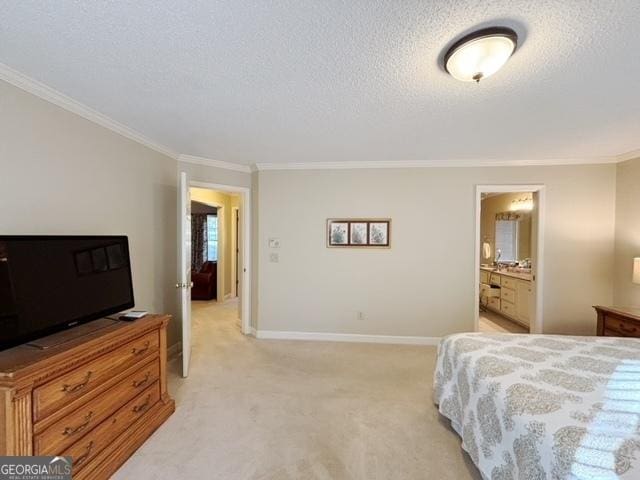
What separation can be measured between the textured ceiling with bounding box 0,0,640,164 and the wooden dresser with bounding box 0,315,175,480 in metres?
1.57

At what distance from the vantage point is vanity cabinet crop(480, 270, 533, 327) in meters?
4.31

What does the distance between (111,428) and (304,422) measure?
4.11ft

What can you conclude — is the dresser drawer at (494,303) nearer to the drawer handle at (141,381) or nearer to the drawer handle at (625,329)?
the drawer handle at (625,329)

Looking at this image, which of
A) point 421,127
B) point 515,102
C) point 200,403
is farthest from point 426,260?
point 200,403

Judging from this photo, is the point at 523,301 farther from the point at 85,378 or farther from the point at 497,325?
the point at 85,378

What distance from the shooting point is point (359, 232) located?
3904mm

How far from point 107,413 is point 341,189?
3183 millimetres

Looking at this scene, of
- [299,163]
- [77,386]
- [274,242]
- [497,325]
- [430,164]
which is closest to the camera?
[77,386]

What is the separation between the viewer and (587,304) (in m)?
3.58

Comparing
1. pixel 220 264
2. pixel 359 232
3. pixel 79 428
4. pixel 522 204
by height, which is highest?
pixel 522 204

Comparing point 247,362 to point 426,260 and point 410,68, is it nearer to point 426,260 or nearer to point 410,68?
point 426,260

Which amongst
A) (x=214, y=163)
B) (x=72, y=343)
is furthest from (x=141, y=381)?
(x=214, y=163)

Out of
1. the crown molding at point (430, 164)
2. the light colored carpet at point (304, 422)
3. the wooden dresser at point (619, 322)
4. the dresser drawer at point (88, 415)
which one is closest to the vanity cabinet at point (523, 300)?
the wooden dresser at point (619, 322)

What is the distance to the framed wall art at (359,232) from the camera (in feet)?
12.7
